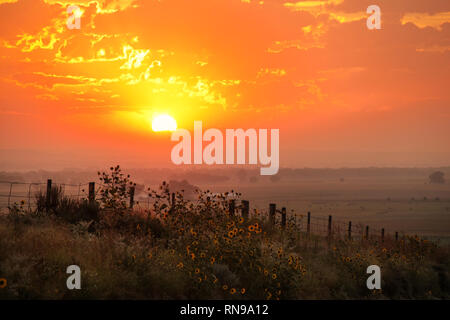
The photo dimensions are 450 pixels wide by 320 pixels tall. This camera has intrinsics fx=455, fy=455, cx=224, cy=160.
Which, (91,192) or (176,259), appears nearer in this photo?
(176,259)

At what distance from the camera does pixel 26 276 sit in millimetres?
8531

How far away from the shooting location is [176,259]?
10.8 m

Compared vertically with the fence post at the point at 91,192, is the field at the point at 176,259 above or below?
below

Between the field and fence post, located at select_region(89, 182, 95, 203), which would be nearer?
the field

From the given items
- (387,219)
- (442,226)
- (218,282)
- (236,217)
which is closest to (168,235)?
(236,217)

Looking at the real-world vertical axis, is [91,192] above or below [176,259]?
above

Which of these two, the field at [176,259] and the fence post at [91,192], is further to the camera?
the fence post at [91,192]

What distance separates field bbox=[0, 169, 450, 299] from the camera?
9.12 m

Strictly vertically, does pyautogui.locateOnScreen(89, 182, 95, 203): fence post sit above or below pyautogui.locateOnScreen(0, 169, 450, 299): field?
above

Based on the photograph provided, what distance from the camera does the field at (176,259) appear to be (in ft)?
29.9

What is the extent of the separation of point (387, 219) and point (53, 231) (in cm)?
10069
